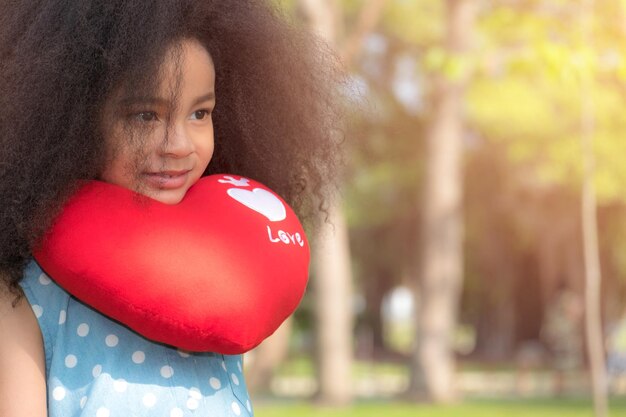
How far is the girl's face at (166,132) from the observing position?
6.40ft

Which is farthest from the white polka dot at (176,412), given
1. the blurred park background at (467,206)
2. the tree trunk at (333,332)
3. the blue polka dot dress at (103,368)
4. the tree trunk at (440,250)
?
the tree trunk at (440,250)

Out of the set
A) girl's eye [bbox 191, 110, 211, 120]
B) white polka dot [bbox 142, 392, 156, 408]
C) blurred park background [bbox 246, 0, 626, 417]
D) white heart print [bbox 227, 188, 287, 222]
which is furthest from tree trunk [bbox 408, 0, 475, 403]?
white polka dot [bbox 142, 392, 156, 408]

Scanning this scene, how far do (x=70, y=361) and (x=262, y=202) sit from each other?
1.56 ft

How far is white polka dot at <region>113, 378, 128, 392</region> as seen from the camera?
75.8 inches

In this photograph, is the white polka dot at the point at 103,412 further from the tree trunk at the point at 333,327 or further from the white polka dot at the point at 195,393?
the tree trunk at the point at 333,327

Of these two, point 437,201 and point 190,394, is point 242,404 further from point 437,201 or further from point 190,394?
point 437,201

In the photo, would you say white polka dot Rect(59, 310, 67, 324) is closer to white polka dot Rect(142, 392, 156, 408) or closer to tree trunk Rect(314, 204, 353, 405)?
white polka dot Rect(142, 392, 156, 408)

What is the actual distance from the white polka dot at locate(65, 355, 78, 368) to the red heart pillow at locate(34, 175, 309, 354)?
96mm

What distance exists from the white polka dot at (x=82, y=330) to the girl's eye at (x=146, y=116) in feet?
1.21

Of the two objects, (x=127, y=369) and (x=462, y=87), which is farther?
(x=462, y=87)

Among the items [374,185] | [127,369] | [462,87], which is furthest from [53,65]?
[374,185]

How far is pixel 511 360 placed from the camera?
84.7 ft

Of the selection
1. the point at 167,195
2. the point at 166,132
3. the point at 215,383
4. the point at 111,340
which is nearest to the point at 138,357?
the point at 111,340

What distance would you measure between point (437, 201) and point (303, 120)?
12.6 meters
